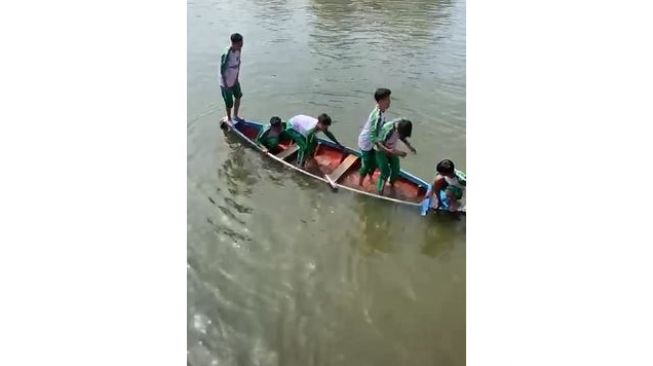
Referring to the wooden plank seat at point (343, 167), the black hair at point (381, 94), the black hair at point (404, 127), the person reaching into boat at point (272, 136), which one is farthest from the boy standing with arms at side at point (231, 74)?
the black hair at point (404, 127)

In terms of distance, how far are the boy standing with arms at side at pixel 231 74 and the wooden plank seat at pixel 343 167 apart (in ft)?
3.31

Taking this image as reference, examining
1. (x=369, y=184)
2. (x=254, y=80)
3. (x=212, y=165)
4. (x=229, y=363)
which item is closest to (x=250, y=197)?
(x=212, y=165)

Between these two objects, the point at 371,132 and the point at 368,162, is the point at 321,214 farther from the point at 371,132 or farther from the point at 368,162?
the point at 371,132

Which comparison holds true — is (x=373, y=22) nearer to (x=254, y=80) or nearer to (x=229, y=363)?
(x=254, y=80)

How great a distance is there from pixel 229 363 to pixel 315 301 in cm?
56

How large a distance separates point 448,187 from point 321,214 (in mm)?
827

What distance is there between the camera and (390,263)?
3361 mm

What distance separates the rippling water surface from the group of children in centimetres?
16

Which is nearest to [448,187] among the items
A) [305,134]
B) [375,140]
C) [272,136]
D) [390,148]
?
[390,148]

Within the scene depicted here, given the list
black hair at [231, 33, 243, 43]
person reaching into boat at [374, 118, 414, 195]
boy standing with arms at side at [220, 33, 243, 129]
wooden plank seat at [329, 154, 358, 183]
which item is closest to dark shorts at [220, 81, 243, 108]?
boy standing with arms at side at [220, 33, 243, 129]

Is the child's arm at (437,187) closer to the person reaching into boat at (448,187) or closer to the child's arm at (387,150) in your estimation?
the person reaching into boat at (448,187)

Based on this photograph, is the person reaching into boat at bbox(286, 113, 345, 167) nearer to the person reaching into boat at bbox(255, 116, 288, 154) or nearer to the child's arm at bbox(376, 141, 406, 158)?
the person reaching into boat at bbox(255, 116, 288, 154)

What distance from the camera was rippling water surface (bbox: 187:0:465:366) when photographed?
2.88 m

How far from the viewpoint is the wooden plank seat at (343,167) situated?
396 centimetres
